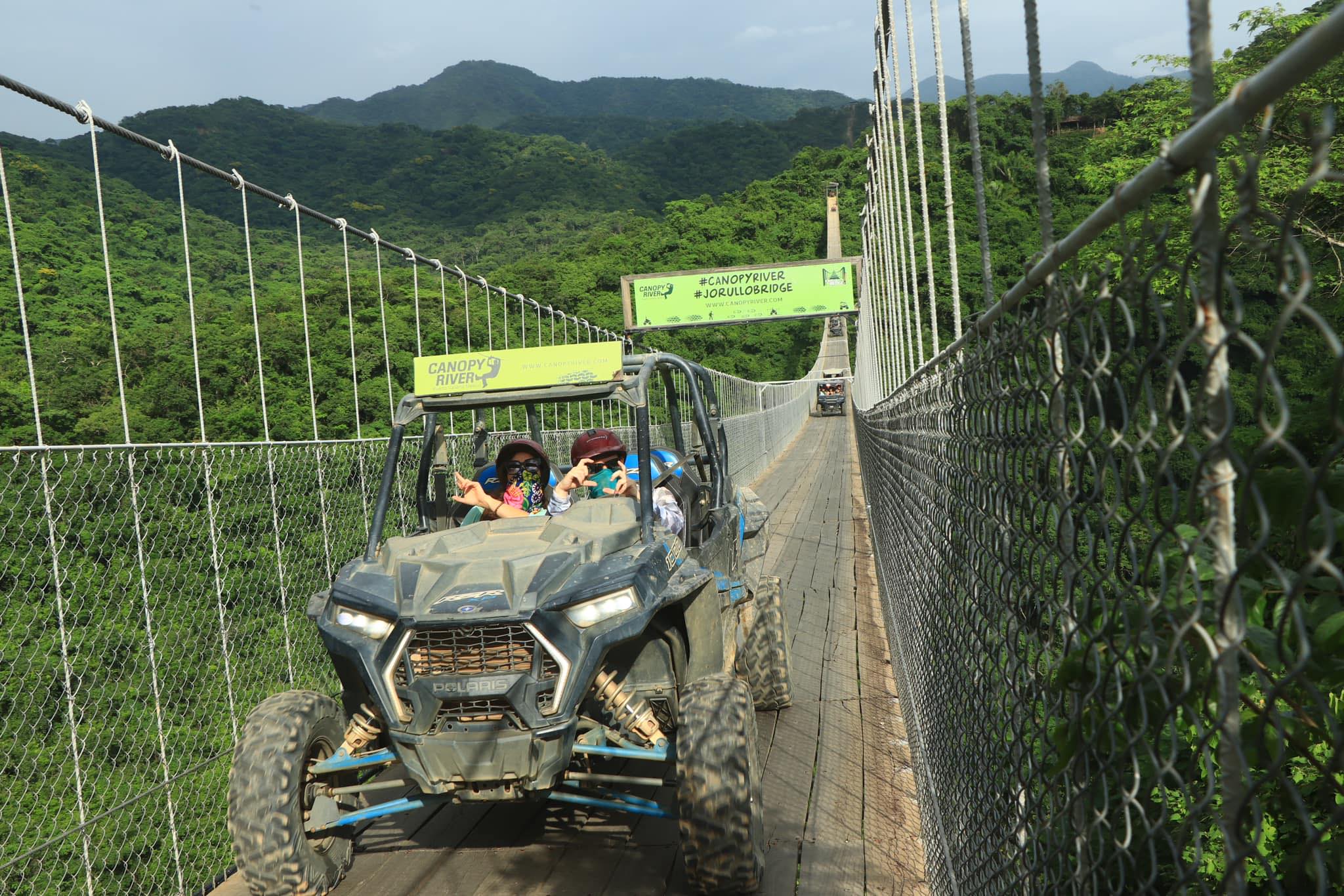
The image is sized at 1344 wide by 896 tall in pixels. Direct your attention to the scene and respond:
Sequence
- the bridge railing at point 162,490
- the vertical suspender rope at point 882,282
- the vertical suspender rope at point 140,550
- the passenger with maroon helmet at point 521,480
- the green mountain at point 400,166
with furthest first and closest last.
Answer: the green mountain at point 400,166 → the vertical suspender rope at point 882,282 → the passenger with maroon helmet at point 521,480 → the bridge railing at point 162,490 → the vertical suspender rope at point 140,550

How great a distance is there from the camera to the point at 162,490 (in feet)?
17.0

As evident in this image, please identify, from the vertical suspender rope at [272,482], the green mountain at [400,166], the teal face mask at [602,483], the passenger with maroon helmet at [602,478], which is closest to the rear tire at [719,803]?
the passenger with maroon helmet at [602,478]

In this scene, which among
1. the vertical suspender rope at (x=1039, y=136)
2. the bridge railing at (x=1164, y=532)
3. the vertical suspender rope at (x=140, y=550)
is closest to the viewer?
the bridge railing at (x=1164, y=532)

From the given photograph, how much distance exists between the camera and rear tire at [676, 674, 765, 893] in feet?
12.4

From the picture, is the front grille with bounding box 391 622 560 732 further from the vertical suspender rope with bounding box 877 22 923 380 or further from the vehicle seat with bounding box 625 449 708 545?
the vertical suspender rope with bounding box 877 22 923 380

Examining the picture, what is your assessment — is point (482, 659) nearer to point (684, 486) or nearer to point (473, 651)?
point (473, 651)

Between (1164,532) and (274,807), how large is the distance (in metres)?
3.67

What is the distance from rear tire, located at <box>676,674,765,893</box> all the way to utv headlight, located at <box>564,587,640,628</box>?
0.48 m

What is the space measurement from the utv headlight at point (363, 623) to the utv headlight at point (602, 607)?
67cm

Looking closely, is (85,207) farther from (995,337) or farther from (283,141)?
(283,141)

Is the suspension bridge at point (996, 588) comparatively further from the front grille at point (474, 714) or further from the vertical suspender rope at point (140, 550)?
the front grille at point (474, 714)

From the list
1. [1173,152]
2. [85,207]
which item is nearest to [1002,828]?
[1173,152]

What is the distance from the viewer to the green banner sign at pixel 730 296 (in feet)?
125

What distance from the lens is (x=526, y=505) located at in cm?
541
